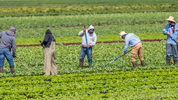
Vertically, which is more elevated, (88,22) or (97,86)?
(88,22)

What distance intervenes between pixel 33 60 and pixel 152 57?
6.39 metres

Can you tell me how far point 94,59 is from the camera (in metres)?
16.1

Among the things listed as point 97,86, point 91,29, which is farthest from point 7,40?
point 97,86

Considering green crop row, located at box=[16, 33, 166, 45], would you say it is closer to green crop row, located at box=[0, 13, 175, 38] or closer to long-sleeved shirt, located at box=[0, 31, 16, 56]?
green crop row, located at box=[0, 13, 175, 38]

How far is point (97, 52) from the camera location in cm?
1812

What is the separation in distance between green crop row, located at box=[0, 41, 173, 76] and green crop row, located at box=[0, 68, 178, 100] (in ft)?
2.95

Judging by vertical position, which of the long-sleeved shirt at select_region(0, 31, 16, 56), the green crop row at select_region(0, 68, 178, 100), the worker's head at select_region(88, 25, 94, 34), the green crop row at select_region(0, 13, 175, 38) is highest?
the green crop row at select_region(0, 13, 175, 38)

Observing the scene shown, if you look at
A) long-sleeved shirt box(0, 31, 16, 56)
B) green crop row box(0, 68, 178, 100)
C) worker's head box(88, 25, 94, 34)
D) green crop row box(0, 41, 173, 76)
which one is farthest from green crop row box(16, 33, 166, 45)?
green crop row box(0, 68, 178, 100)

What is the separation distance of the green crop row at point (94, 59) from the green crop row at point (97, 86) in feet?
2.95

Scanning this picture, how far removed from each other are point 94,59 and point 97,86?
17.8ft

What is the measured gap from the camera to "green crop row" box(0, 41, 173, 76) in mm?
13438

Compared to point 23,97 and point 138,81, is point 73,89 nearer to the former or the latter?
point 23,97

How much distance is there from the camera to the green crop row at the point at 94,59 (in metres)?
13.4

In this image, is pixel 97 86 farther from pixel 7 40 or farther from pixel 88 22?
pixel 88 22
